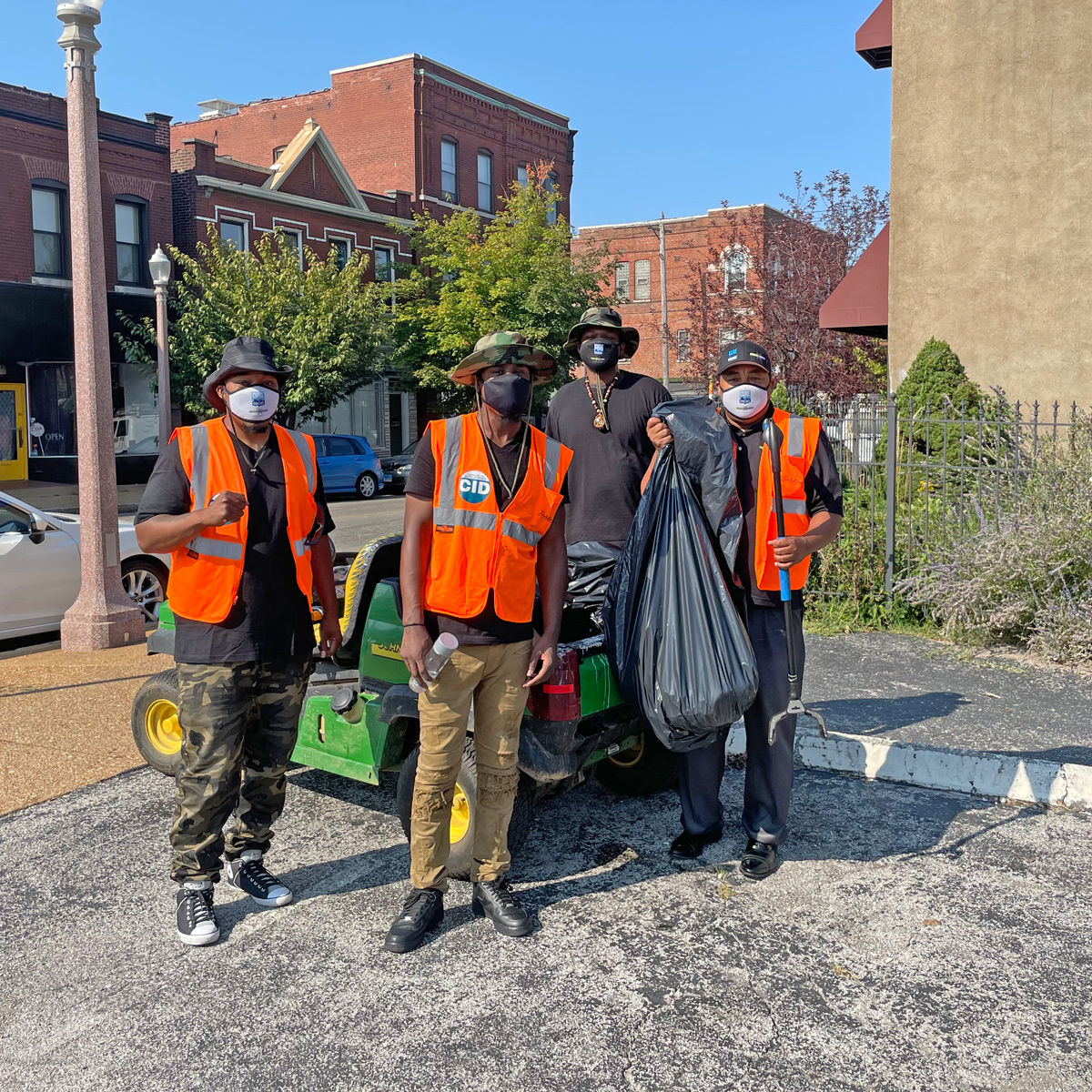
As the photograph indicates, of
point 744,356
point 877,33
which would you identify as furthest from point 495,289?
point 744,356

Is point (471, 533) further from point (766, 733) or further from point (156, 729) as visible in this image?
point (156, 729)

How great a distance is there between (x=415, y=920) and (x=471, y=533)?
1.27 m

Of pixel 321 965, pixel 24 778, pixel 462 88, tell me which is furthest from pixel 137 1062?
pixel 462 88

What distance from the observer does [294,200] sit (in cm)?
3034

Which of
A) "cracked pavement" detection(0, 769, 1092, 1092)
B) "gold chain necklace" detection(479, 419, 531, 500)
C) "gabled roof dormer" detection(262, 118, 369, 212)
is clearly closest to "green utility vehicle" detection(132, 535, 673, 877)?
"cracked pavement" detection(0, 769, 1092, 1092)

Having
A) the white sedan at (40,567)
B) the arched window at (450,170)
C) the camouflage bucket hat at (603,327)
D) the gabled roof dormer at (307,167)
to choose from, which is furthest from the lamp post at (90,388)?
the arched window at (450,170)

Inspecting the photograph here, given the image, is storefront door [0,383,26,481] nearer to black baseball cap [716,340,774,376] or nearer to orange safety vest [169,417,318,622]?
orange safety vest [169,417,318,622]

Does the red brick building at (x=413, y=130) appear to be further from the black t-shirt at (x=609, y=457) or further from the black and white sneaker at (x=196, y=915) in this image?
the black and white sneaker at (x=196, y=915)

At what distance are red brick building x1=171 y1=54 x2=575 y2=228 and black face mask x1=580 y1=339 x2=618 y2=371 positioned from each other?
1268 inches

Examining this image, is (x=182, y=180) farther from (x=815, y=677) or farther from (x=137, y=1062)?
(x=137, y=1062)

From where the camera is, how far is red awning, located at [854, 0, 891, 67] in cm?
1337

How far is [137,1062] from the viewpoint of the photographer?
116 inches

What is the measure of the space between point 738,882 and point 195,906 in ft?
6.27

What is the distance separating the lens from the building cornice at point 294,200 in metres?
27.8
